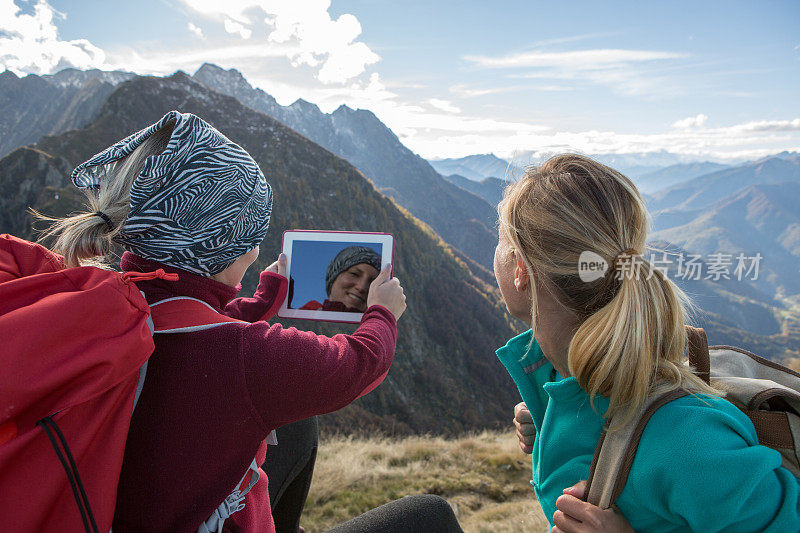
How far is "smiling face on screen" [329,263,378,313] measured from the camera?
2.05m

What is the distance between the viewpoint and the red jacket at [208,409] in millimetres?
1142

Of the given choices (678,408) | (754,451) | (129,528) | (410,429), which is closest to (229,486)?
(129,528)

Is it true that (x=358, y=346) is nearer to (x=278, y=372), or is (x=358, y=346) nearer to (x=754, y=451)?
(x=278, y=372)

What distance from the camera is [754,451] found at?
42.0 inches

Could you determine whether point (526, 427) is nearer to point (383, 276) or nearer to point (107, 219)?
point (383, 276)

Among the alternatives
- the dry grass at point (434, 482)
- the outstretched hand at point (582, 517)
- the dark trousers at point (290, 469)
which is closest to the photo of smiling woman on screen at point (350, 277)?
the dark trousers at point (290, 469)

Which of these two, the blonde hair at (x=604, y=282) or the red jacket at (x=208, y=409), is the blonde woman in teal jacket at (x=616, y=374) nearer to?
the blonde hair at (x=604, y=282)

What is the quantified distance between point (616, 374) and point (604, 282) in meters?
0.36

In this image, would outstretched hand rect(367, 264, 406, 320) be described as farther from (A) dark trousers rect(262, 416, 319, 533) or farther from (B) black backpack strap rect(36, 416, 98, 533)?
(B) black backpack strap rect(36, 416, 98, 533)

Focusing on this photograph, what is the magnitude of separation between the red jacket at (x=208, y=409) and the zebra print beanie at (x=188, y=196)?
0.36 meters

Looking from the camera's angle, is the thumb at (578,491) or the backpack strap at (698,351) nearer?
the thumb at (578,491)

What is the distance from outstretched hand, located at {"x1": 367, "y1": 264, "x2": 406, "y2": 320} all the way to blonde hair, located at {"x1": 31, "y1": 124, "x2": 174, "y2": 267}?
979mm

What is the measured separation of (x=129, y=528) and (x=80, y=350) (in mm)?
633

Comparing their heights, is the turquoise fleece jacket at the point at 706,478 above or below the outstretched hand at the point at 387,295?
below
